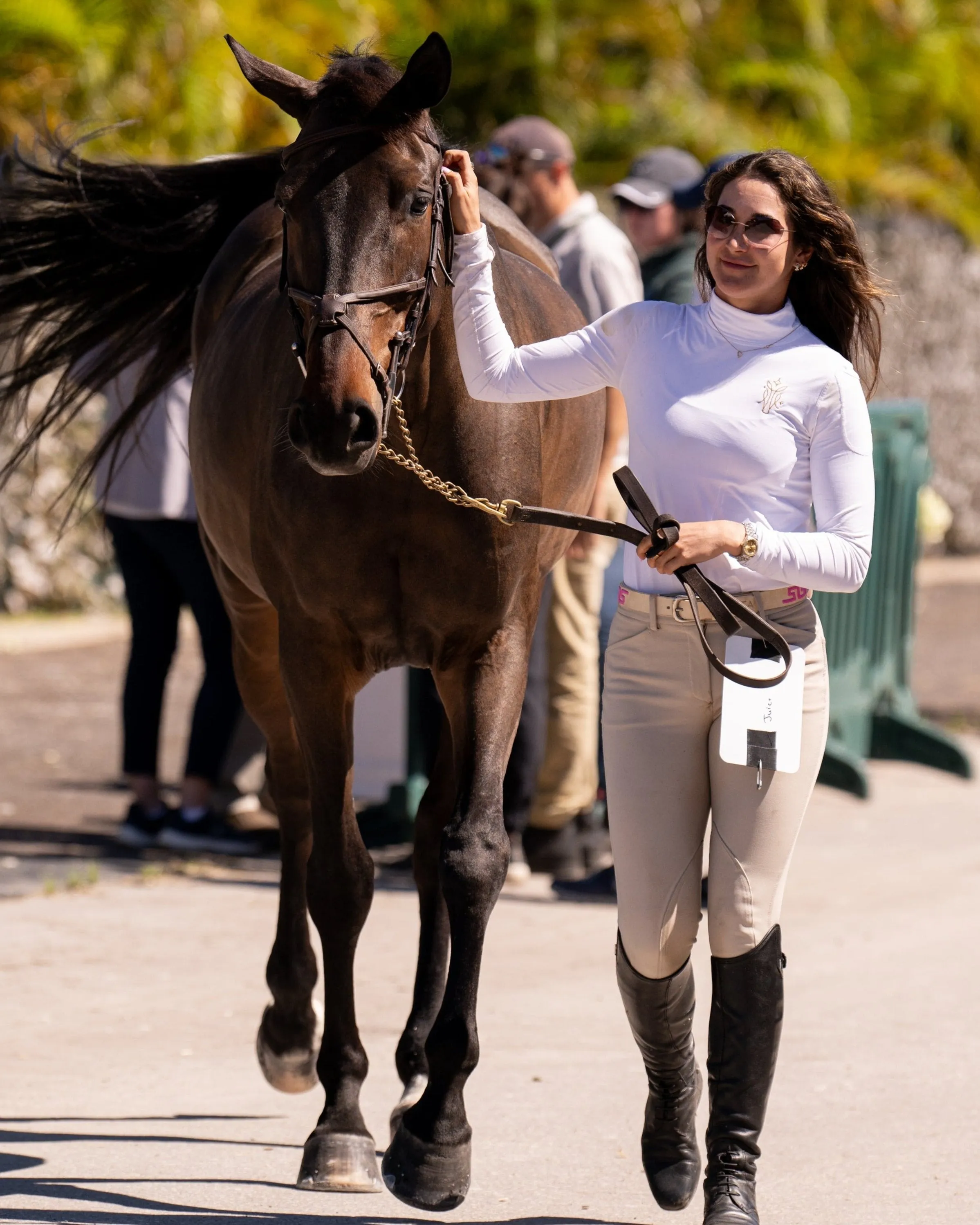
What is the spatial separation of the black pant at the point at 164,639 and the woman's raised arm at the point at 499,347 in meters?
3.59

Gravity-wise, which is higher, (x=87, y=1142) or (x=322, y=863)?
(x=322, y=863)

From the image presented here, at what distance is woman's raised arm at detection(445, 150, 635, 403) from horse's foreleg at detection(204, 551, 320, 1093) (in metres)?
0.99

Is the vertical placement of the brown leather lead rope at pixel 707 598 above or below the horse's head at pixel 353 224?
below

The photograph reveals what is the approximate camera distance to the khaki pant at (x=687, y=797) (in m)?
3.48

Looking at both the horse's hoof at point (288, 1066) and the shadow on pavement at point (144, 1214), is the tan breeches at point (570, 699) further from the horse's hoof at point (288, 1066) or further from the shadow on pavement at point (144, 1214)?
the shadow on pavement at point (144, 1214)

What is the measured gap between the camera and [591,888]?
659 centimetres

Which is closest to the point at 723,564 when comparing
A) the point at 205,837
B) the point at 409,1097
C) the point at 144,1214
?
the point at 409,1097

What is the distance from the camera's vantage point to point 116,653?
11539 mm

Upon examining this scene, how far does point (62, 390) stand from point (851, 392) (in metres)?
2.87

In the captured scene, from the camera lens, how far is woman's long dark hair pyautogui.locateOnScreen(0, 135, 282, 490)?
5441 mm

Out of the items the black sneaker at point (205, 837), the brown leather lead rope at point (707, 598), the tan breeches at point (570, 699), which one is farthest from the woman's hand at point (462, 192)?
the black sneaker at point (205, 837)

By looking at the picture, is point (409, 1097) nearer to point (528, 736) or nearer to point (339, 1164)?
point (339, 1164)

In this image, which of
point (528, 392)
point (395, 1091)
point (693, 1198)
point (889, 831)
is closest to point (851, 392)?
point (528, 392)

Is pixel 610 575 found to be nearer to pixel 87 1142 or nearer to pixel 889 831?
pixel 889 831
